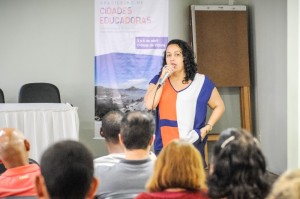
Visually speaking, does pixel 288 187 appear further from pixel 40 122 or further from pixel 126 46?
pixel 126 46

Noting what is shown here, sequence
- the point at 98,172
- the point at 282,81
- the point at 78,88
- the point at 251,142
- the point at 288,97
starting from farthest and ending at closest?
the point at 78,88 < the point at 282,81 < the point at 288,97 < the point at 98,172 < the point at 251,142

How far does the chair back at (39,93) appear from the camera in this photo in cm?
582

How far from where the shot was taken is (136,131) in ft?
7.47

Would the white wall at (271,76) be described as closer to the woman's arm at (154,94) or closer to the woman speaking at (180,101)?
the woman speaking at (180,101)

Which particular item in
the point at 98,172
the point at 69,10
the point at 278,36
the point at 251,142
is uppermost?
the point at 69,10

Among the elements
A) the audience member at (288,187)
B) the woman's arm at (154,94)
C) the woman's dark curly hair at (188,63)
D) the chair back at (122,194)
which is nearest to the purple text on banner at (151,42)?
the woman's dark curly hair at (188,63)

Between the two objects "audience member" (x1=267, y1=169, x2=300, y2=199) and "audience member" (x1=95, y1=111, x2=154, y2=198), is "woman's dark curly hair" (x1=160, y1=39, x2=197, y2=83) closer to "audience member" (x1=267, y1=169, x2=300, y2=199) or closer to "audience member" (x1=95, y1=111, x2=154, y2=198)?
"audience member" (x1=95, y1=111, x2=154, y2=198)

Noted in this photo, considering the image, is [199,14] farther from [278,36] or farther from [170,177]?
[170,177]

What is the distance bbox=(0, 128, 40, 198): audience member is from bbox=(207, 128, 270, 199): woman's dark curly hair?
0.81 meters

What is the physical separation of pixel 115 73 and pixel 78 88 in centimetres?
54

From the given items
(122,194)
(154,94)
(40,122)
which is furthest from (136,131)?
(40,122)

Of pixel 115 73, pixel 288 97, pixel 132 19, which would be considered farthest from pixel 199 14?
pixel 288 97

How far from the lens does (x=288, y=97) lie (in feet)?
16.3

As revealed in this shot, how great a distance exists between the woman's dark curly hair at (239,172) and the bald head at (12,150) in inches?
38.8
